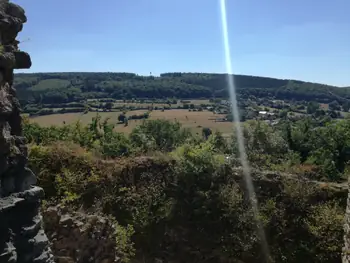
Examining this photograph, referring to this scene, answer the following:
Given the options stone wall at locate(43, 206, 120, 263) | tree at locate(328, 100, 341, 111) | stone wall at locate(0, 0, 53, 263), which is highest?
stone wall at locate(0, 0, 53, 263)

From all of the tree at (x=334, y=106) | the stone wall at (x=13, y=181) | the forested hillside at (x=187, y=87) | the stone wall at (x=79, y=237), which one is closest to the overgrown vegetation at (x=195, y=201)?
Result: the stone wall at (x=79, y=237)

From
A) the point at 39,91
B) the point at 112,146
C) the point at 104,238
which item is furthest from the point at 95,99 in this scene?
the point at 104,238

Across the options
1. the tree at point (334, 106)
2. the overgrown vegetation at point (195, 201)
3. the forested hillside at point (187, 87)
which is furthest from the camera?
the forested hillside at point (187, 87)

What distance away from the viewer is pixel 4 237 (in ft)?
20.9

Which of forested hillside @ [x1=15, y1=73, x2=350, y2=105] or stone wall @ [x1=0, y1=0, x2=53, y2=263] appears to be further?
forested hillside @ [x1=15, y1=73, x2=350, y2=105]

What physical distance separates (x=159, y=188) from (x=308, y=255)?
5741 millimetres

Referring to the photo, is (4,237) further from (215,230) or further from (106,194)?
(215,230)

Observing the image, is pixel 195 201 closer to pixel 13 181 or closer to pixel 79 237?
pixel 79 237

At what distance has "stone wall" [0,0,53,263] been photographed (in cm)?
659

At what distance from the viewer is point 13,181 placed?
701 cm

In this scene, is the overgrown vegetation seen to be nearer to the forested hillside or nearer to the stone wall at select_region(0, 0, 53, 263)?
the stone wall at select_region(0, 0, 53, 263)

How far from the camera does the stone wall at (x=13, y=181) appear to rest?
6.59m

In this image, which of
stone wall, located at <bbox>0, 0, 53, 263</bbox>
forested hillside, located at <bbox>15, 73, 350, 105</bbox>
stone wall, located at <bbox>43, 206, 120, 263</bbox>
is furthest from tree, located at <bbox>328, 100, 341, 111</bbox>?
stone wall, located at <bbox>0, 0, 53, 263</bbox>

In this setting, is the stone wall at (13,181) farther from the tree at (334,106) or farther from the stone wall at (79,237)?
the tree at (334,106)
